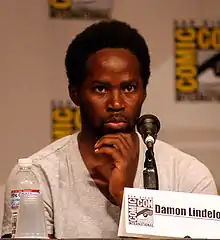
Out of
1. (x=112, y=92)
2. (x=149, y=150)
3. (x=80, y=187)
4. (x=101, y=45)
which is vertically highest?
(x=101, y=45)

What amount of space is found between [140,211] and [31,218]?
0.83ft

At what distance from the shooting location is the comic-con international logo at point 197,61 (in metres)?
2.74

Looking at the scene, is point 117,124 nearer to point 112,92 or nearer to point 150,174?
point 112,92

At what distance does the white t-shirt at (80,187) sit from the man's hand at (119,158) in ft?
0.26

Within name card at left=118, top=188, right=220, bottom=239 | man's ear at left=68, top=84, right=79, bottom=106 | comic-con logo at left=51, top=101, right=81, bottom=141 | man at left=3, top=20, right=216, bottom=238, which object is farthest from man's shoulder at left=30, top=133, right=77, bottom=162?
comic-con logo at left=51, top=101, right=81, bottom=141

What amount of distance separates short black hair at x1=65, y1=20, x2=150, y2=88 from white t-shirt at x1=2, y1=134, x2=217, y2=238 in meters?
0.20

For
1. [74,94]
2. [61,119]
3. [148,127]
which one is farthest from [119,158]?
[61,119]

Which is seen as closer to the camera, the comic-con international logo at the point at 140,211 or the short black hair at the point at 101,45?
the comic-con international logo at the point at 140,211

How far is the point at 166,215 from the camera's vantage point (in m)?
1.42

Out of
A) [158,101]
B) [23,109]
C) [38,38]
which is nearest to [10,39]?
[38,38]

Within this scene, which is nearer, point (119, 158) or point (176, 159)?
point (119, 158)

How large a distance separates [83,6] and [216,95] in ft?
2.16

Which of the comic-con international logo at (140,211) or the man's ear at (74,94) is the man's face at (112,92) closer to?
the man's ear at (74,94)

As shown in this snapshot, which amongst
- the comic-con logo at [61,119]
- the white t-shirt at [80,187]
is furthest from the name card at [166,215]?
the comic-con logo at [61,119]
